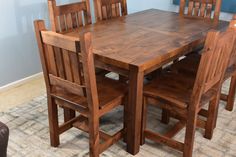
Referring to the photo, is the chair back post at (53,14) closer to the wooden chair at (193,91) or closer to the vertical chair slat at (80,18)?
the vertical chair slat at (80,18)

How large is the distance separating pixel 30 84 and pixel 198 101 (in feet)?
6.43

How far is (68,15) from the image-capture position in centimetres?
256

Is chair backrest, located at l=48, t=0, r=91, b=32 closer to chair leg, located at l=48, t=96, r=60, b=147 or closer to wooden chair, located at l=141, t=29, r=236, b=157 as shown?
chair leg, located at l=48, t=96, r=60, b=147

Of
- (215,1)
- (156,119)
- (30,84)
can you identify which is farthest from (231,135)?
(30,84)

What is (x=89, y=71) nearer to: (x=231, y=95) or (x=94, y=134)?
(x=94, y=134)

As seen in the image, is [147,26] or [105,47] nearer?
[105,47]

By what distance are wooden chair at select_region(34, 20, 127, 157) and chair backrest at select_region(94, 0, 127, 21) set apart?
0.89 metres

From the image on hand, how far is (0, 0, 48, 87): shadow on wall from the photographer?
2955 millimetres

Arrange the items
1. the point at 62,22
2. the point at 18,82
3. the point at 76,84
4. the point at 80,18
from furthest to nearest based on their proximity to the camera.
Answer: the point at 18,82, the point at 80,18, the point at 62,22, the point at 76,84

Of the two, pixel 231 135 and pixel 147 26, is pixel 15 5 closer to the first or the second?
pixel 147 26

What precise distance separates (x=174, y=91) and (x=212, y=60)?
37 centimetres

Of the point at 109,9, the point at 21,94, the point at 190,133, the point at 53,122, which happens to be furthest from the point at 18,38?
the point at 190,133

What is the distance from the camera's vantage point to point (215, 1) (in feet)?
9.73

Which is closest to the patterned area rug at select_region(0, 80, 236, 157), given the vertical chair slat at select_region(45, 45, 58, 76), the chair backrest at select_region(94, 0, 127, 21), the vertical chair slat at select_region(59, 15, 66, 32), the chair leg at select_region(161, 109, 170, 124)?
the chair leg at select_region(161, 109, 170, 124)
